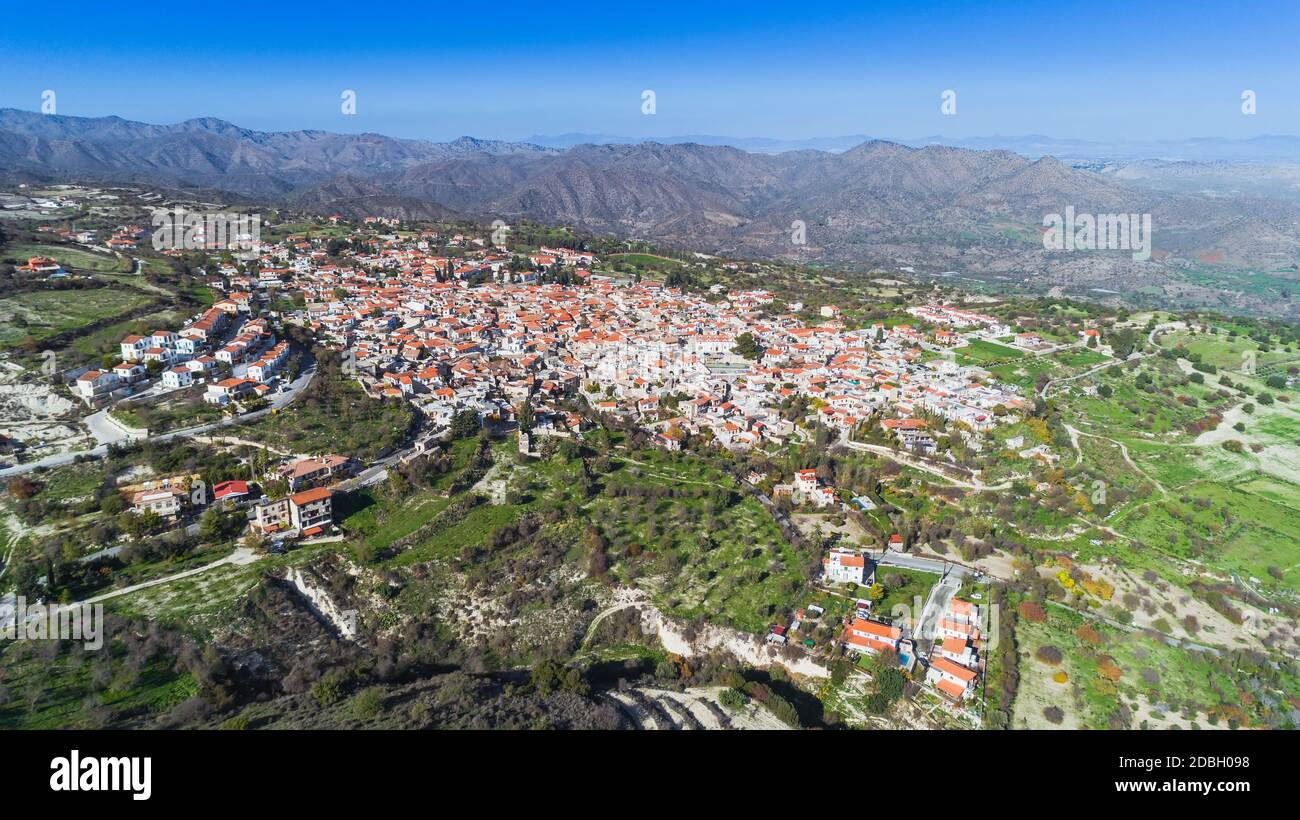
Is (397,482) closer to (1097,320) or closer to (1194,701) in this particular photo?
(1194,701)

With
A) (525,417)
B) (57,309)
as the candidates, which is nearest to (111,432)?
(525,417)

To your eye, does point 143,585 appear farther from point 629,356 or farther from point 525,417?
point 629,356

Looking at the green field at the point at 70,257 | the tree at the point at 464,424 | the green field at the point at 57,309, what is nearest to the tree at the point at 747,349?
the tree at the point at 464,424

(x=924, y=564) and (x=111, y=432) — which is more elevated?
(x=111, y=432)

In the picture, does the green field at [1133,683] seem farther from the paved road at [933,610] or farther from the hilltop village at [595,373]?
the paved road at [933,610]

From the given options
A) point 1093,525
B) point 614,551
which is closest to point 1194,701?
point 1093,525
